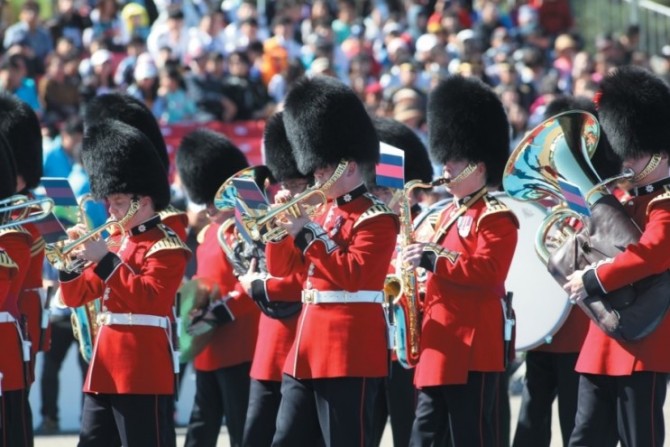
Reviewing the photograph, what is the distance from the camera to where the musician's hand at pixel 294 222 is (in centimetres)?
590

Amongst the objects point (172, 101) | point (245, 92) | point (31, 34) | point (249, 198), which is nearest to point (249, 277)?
point (249, 198)

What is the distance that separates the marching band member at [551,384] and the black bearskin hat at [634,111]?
0.65 meters

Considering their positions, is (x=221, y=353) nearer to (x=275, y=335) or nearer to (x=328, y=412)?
(x=275, y=335)

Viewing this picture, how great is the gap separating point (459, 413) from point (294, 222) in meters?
1.07

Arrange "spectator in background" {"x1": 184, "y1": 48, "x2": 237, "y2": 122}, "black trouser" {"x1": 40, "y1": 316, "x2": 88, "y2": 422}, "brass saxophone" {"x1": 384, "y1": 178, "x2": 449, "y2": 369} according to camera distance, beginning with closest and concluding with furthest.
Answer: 1. "brass saxophone" {"x1": 384, "y1": 178, "x2": 449, "y2": 369}
2. "black trouser" {"x1": 40, "y1": 316, "x2": 88, "y2": 422}
3. "spectator in background" {"x1": 184, "y1": 48, "x2": 237, "y2": 122}

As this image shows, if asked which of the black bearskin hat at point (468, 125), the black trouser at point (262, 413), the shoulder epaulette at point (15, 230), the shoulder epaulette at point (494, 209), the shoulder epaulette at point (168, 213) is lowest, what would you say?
the black trouser at point (262, 413)

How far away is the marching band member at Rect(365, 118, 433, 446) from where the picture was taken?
22.5 ft

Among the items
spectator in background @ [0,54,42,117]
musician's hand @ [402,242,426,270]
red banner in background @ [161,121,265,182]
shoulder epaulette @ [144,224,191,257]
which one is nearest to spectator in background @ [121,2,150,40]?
spectator in background @ [0,54,42,117]

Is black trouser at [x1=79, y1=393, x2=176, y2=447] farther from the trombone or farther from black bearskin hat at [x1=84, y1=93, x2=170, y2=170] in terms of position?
black bearskin hat at [x1=84, y1=93, x2=170, y2=170]

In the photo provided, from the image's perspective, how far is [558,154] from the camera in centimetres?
599

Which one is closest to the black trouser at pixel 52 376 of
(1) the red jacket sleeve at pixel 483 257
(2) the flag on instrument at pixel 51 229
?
(2) the flag on instrument at pixel 51 229

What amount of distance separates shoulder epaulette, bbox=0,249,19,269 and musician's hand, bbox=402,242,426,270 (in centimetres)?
152

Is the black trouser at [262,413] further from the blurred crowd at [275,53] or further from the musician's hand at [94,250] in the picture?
the blurred crowd at [275,53]

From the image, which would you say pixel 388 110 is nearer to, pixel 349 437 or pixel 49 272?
pixel 49 272
